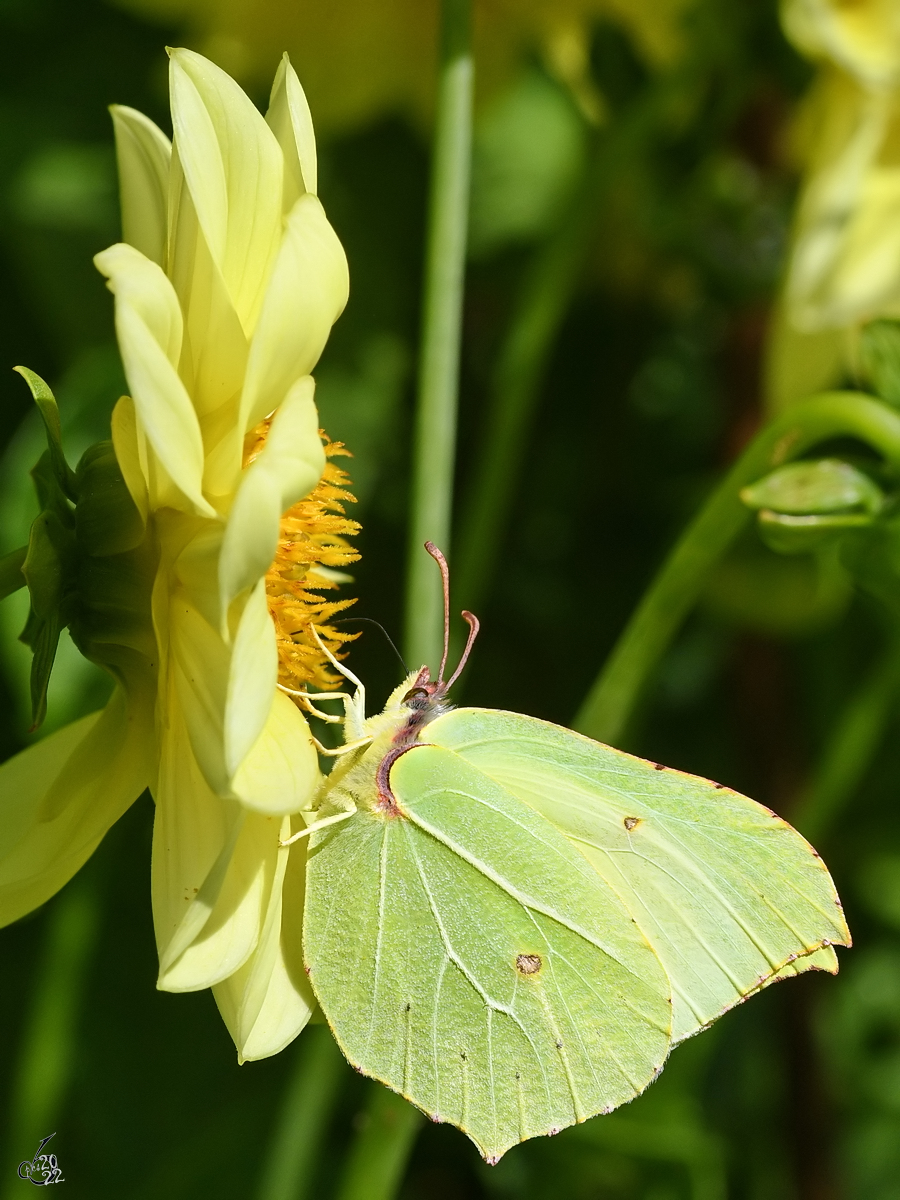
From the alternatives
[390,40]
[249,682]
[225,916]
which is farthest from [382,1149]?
[390,40]

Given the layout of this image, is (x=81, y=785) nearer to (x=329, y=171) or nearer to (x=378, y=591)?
(x=378, y=591)

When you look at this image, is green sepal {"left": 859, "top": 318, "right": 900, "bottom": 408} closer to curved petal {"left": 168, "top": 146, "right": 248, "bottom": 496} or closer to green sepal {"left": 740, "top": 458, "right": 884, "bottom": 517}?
green sepal {"left": 740, "top": 458, "right": 884, "bottom": 517}

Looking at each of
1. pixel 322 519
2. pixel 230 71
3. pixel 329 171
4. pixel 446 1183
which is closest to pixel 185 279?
pixel 322 519

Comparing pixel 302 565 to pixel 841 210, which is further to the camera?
pixel 841 210

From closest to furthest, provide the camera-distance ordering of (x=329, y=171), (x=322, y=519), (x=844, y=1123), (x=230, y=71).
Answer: (x=322, y=519) < (x=230, y=71) < (x=329, y=171) < (x=844, y=1123)

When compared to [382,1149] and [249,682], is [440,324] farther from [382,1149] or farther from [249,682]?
[382,1149]
